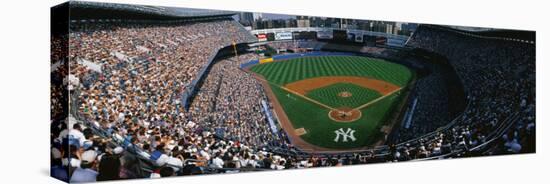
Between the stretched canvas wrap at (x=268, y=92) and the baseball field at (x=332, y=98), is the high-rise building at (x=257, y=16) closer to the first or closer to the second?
the stretched canvas wrap at (x=268, y=92)

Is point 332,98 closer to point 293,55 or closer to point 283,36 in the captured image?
point 293,55

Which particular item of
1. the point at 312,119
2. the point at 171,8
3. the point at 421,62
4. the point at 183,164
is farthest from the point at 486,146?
the point at 171,8

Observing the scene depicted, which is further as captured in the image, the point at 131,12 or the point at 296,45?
the point at 296,45

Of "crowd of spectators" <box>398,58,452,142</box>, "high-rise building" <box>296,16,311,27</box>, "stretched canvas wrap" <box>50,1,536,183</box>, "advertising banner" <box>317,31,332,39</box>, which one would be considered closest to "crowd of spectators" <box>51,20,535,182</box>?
"stretched canvas wrap" <box>50,1,536,183</box>

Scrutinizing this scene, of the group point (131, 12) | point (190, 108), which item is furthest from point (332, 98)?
point (131, 12)

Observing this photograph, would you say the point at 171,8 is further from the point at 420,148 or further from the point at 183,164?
the point at 420,148

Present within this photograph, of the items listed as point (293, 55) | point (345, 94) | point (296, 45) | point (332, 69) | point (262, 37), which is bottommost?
point (345, 94)

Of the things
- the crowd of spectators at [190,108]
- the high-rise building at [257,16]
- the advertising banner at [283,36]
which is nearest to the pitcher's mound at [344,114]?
the crowd of spectators at [190,108]
